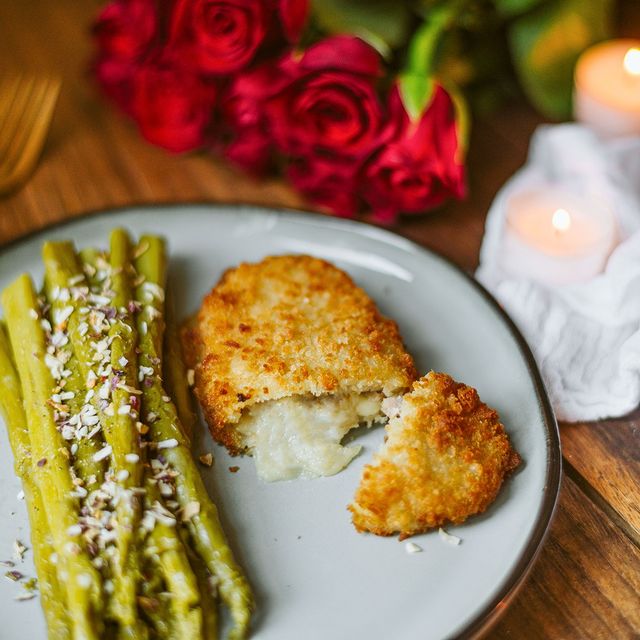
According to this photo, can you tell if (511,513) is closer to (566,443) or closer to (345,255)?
(566,443)

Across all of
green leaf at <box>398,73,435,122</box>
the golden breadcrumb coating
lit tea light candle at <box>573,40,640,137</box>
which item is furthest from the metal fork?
lit tea light candle at <box>573,40,640,137</box>

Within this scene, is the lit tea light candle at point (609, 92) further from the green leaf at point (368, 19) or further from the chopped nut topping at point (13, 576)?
the chopped nut topping at point (13, 576)

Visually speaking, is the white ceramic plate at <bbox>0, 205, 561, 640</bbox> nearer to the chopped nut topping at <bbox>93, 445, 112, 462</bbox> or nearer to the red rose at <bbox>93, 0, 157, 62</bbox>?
the chopped nut topping at <bbox>93, 445, 112, 462</bbox>

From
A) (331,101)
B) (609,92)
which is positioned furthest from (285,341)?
(609,92)

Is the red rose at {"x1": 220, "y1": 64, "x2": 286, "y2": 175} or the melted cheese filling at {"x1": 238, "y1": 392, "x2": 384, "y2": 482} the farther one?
the red rose at {"x1": 220, "y1": 64, "x2": 286, "y2": 175}

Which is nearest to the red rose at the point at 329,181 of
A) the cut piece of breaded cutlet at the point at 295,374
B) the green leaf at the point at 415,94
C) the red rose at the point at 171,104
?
the green leaf at the point at 415,94

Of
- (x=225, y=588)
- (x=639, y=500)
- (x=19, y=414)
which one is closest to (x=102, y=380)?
(x=19, y=414)
